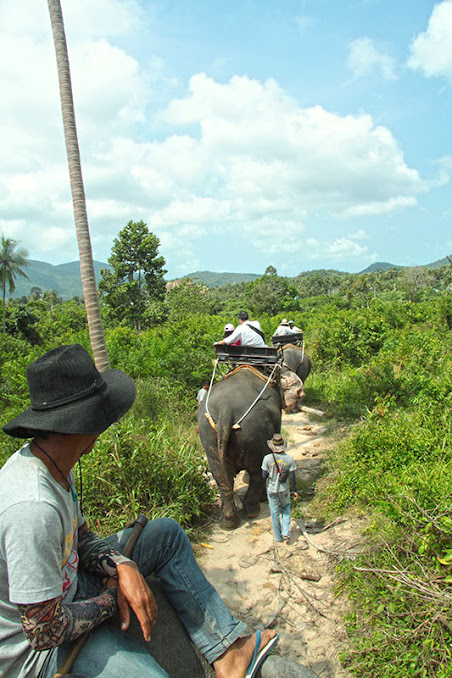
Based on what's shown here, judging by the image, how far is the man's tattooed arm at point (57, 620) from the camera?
1.58 meters

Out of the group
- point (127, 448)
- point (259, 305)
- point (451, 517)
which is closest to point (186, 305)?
point (259, 305)

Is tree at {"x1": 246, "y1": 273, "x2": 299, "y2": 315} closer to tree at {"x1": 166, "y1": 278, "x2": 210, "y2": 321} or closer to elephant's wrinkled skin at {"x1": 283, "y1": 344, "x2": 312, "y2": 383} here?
tree at {"x1": 166, "y1": 278, "x2": 210, "y2": 321}

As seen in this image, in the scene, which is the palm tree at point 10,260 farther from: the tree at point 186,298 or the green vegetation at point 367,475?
the green vegetation at point 367,475

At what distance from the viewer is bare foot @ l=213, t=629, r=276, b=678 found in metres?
1.94

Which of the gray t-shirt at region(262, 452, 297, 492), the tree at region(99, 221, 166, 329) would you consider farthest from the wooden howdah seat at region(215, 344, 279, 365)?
the tree at region(99, 221, 166, 329)

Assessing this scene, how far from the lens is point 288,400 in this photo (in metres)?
8.33

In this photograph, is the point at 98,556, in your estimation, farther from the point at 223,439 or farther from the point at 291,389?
the point at 291,389

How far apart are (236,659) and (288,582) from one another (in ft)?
7.29

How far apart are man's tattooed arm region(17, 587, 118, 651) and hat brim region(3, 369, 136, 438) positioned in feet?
2.09

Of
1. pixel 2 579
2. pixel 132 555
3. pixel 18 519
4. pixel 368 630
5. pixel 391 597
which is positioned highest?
pixel 18 519

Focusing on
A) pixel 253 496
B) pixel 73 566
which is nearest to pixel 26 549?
pixel 73 566

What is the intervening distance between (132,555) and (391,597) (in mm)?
1922

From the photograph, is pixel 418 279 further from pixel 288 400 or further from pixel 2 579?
pixel 2 579

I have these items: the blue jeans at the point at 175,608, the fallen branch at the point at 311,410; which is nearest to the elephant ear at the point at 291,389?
the fallen branch at the point at 311,410
